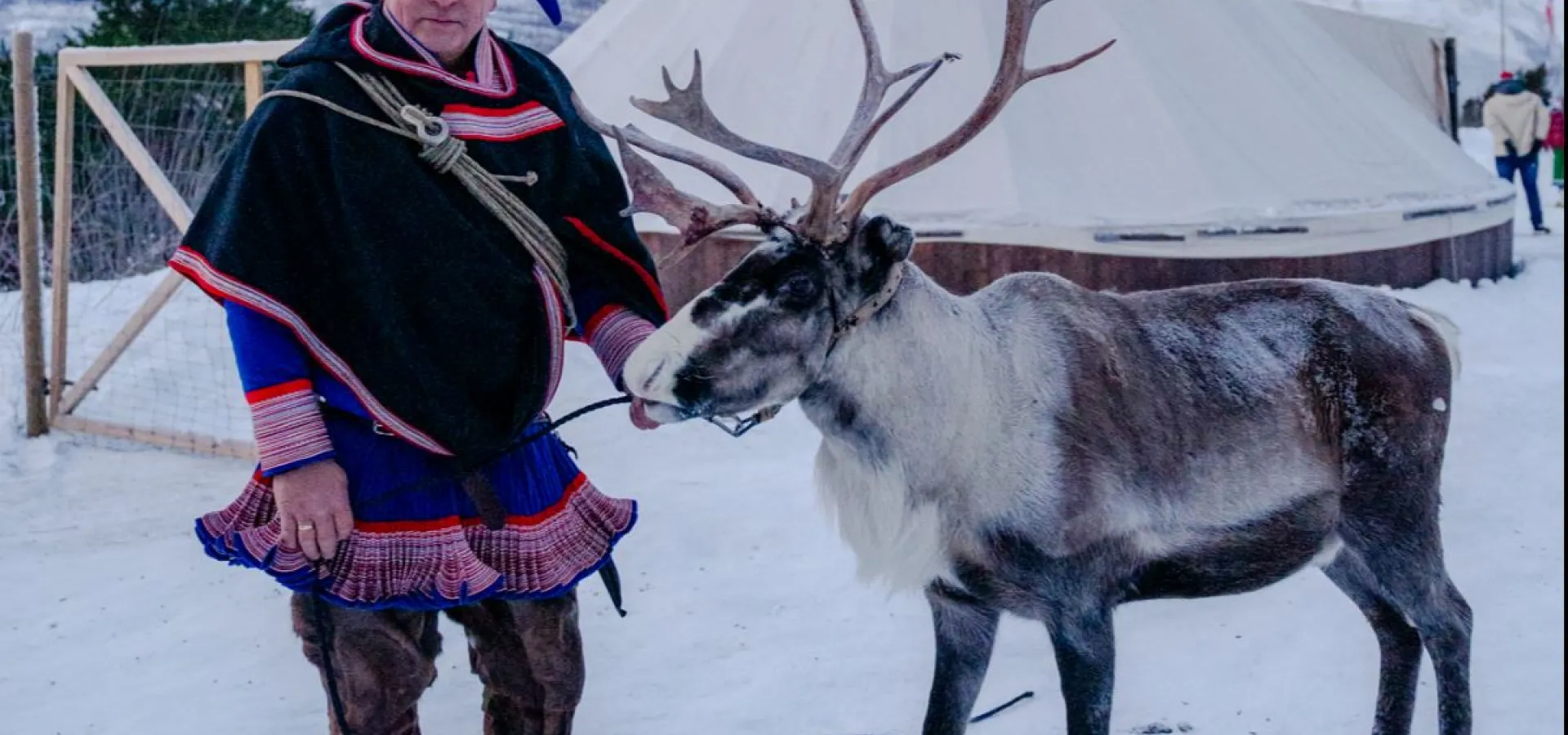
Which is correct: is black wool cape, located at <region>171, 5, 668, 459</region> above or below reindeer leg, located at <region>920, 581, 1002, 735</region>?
above

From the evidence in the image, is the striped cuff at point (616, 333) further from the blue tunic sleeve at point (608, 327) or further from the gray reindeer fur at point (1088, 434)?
the gray reindeer fur at point (1088, 434)

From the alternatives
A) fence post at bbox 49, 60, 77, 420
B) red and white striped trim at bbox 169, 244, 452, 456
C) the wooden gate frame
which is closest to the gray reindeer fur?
red and white striped trim at bbox 169, 244, 452, 456

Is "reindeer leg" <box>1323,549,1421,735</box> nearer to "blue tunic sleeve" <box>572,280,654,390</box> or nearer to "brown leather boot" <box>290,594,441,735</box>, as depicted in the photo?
"blue tunic sleeve" <box>572,280,654,390</box>

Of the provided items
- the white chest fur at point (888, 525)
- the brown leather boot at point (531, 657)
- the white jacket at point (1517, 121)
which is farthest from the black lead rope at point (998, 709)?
the white jacket at point (1517, 121)

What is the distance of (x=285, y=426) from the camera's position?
77.2 inches

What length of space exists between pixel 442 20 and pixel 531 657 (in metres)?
0.96

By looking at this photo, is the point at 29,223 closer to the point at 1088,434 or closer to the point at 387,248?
the point at 387,248

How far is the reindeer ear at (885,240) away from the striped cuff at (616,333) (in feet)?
1.24

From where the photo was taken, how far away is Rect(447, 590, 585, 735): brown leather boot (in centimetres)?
220

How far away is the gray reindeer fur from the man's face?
1.71 feet

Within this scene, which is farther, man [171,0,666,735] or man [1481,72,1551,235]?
man [1481,72,1551,235]

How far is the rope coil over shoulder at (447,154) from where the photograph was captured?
6.55 ft

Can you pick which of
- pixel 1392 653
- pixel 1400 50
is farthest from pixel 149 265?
pixel 1400 50

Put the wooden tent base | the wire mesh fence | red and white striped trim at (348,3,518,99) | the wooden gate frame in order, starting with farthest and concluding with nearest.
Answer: the wooden tent base
the wire mesh fence
the wooden gate frame
red and white striped trim at (348,3,518,99)
